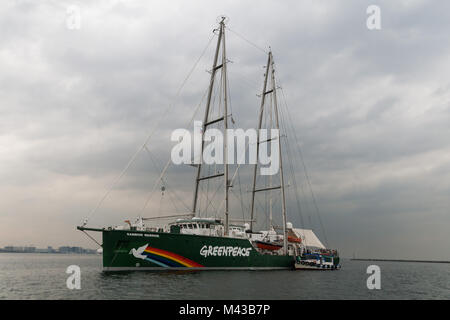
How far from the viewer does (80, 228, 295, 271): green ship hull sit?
3631cm

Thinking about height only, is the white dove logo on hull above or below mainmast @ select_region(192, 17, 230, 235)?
below

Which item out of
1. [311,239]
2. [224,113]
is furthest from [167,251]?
[311,239]

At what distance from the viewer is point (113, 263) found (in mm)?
36188

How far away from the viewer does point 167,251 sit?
37.7m

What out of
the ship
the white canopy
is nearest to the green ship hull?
the ship

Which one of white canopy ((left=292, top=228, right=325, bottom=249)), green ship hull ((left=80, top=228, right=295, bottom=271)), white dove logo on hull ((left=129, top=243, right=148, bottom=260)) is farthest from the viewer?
white canopy ((left=292, top=228, right=325, bottom=249))

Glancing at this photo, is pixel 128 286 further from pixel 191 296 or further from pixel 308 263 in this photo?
pixel 308 263

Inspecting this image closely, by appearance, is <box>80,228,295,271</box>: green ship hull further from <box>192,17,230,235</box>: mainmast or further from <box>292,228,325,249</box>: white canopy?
<box>292,228,325,249</box>: white canopy

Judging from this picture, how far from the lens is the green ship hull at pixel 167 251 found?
119 feet

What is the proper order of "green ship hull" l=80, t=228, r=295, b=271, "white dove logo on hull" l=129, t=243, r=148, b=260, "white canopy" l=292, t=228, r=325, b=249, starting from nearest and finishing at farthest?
"green ship hull" l=80, t=228, r=295, b=271
"white dove logo on hull" l=129, t=243, r=148, b=260
"white canopy" l=292, t=228, r=325, b=249

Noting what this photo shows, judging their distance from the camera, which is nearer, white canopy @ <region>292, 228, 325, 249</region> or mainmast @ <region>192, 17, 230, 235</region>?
mainmast @ <region>192, 17, 230, 235</region>

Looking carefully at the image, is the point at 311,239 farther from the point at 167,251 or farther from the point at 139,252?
the point at 139,252

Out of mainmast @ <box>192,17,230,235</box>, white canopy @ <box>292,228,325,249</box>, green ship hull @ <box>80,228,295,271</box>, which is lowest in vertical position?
white canopy @ <box>292,228,325,249</box>
